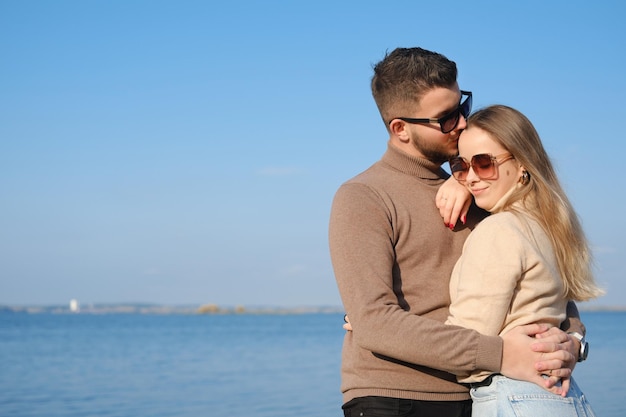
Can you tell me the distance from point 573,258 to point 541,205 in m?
0.21

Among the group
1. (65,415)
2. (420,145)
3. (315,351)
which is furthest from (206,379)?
(420,145)

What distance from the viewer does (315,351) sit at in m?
27.9

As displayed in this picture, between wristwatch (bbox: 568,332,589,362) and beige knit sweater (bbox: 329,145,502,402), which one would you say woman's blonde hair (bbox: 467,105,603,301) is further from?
beige knit sweater (bbox: 329,145,502,402)

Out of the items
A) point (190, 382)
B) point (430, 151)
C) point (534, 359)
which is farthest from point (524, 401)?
point (190, 382)

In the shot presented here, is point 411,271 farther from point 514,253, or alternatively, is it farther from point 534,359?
point 534,359

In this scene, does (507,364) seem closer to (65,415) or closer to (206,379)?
(65,415)

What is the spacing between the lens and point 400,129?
308 centimetres

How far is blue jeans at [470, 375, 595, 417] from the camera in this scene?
8.27 ft

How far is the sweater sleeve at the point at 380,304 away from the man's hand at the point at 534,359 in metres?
0.04

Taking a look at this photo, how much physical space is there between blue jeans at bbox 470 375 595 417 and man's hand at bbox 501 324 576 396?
25 mm

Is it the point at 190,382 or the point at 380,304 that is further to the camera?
the point at 190,382

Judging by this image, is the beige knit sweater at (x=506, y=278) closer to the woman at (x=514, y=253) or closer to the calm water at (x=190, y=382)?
the woman at (x=514, y=253)

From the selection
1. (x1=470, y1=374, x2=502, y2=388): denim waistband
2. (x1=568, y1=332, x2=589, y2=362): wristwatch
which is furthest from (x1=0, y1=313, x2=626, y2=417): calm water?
(x1=470, y1=374, x2=502, y2=388): denim waistband

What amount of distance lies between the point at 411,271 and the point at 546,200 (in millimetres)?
530
